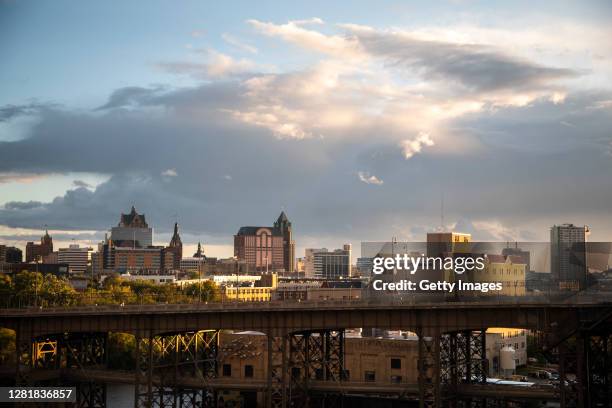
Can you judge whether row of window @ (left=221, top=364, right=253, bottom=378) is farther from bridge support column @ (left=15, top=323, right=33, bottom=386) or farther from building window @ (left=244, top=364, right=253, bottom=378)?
bridge support column @ (left=15, top=323, right=33, bottom=386)

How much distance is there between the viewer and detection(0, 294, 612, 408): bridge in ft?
272

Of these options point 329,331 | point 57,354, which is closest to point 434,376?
point 329,331

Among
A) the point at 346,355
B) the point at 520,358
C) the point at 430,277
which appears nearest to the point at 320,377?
the point at 346,355

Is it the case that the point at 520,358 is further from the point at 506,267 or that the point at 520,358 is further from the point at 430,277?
the point at 430,277

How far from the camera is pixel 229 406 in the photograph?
115 metres

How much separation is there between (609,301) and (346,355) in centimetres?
4445

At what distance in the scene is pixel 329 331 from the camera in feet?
324

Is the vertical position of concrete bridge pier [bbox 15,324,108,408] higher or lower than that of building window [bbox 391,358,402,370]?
higher

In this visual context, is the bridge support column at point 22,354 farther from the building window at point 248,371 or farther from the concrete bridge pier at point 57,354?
the building window at point 248,371

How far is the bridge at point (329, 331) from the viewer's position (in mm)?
82994

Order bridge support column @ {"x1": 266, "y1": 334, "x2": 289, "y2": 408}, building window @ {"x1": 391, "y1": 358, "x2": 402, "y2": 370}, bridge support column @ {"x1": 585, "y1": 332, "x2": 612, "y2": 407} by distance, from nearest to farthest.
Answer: bridge support column @ {"x1": 585, "y1": 332, "x2": 612, "y2": 407}
bridge support column @ {"x1": 266, "y1": 334, "x2": 289, "y2": 408}
building window @ {"x1": 391, "y1": 358, "x2": 402, "y2": 370}

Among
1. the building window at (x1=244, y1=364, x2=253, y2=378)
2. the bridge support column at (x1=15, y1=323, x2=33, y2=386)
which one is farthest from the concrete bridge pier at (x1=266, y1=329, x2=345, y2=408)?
the bridge support column at (x1=15, y1=323, x2=33, y2=386)

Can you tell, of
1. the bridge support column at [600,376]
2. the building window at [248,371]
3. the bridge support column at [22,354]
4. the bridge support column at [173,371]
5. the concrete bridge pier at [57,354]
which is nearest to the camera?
the bridge support column at [600,376]

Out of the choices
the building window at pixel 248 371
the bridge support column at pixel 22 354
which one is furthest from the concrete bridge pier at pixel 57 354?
the building window at pixel 248 371
